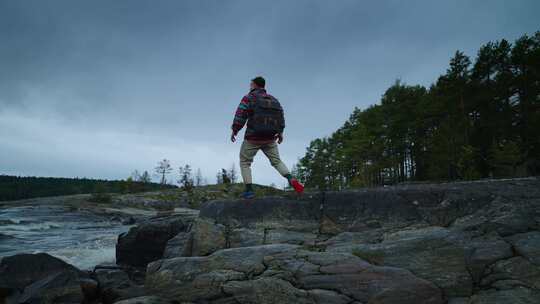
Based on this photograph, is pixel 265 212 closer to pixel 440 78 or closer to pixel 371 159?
pixel 440 78

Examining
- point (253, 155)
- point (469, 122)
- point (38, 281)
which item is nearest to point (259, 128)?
point (253, 155)

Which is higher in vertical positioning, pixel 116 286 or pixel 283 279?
pixel 283 279

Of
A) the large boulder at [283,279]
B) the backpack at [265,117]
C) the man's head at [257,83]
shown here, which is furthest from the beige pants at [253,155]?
the large boulder at [283,279]

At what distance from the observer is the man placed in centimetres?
561

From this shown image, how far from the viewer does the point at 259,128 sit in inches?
218

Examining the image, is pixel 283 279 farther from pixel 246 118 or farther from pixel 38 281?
pixel 38 281

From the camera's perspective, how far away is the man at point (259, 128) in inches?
221

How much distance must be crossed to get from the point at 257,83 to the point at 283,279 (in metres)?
4.05

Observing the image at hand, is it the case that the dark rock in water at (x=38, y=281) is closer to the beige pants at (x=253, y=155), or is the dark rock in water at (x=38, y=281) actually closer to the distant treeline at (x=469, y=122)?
the beige pants at (x=253, y=155)

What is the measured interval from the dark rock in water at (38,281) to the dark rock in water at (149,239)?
2.19 meters

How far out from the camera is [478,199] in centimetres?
438

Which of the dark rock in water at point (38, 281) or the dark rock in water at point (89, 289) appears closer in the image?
the dark rock in water at point (38, 281)

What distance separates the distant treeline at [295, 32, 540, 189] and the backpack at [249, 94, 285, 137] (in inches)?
796

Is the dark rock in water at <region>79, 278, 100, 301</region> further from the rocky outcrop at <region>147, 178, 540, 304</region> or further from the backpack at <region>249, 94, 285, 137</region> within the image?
the backpack at <region>249, 94, 285, 137</region>
